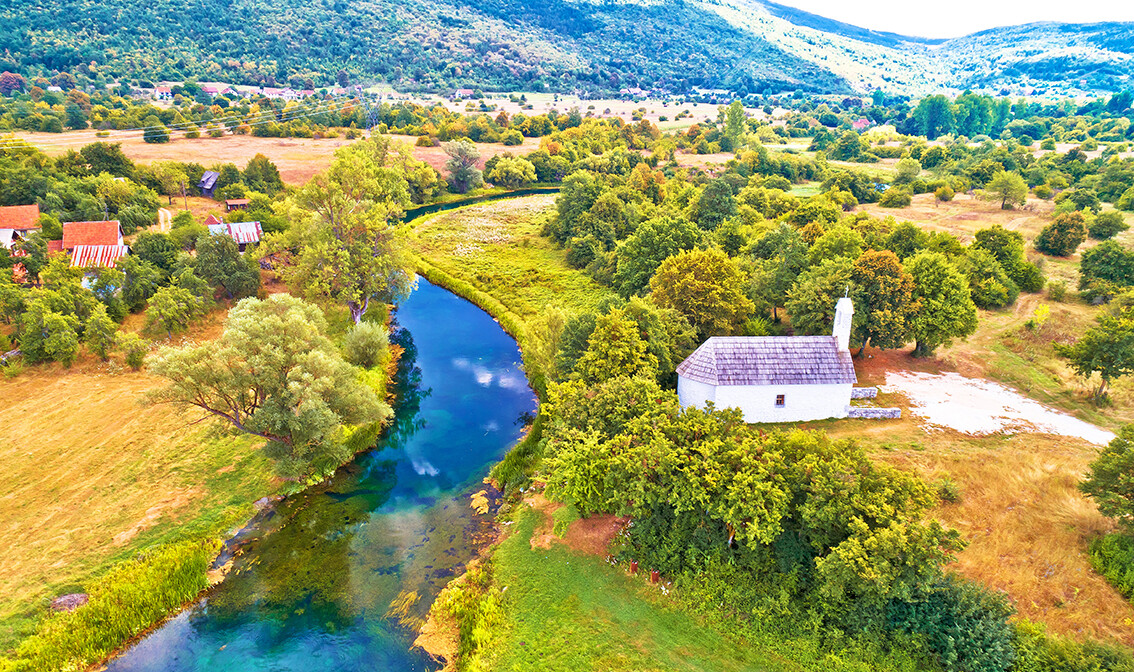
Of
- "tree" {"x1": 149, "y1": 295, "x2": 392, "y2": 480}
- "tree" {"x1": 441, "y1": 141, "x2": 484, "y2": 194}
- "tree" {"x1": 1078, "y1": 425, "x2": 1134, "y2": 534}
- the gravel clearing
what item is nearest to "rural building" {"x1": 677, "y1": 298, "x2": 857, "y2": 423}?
the gravel clearing

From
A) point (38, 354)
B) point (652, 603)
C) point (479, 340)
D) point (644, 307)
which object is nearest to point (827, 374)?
point (644, 307)

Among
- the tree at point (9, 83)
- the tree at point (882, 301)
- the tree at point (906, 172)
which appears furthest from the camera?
the tree at point (9, 83)

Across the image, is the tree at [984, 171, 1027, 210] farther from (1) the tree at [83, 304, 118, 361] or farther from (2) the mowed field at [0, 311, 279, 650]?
(1) the tree at [83, 304, 118, 361]

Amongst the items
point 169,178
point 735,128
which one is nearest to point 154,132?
point 169,178

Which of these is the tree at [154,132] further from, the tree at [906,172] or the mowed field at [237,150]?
the tree at [906,172]

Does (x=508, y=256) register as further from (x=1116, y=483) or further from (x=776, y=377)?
(x=1116, y=483)

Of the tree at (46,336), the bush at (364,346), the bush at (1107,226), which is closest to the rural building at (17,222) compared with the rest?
the tree at (46,336)

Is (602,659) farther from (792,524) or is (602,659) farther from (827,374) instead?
(827,374)
